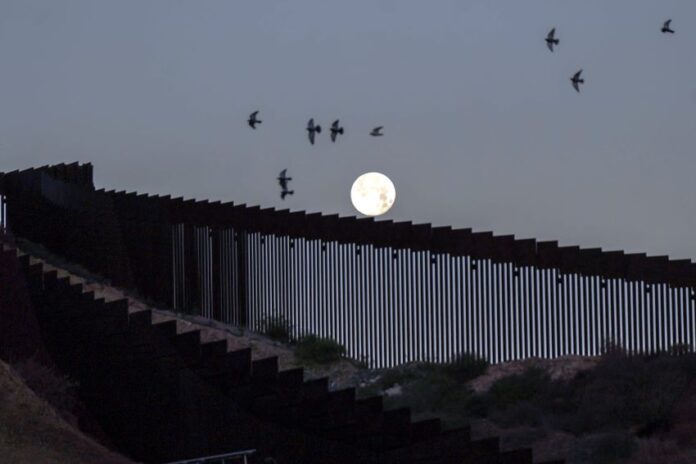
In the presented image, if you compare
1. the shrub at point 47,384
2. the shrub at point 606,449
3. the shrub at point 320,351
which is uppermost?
the shrub at point 47,384

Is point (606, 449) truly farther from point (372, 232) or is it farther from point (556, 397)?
point (372, 232)

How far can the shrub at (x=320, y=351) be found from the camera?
25.1 metres

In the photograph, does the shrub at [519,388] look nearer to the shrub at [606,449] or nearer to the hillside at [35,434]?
the shrub at [606,449]

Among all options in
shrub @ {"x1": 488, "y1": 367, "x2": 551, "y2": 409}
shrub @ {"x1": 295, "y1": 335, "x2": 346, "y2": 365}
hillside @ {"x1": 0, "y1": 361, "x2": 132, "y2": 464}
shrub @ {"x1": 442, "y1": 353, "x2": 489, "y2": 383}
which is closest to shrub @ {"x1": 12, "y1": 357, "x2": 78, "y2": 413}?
hillside @ {"x1": 0, "y1": 361, "x2": 132, "y2": 464}

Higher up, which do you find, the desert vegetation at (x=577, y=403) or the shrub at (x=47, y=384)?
the shrub at (x=47, y=384)

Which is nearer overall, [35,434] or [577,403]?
[35,434]

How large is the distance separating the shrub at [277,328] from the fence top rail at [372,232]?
132cm

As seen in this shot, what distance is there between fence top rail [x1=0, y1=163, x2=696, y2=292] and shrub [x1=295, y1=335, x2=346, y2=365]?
4.98ft

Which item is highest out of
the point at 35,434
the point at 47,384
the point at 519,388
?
the point at 47,384

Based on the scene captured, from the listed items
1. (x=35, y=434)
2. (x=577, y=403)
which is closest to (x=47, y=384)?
(x=35, y=434)

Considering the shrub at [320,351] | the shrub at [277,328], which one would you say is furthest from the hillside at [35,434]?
the shrub at [277,328]

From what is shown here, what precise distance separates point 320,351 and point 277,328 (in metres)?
1.30

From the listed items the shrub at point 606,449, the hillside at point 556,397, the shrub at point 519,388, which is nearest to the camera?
the shrub at point 606,449

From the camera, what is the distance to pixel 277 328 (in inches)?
1040
